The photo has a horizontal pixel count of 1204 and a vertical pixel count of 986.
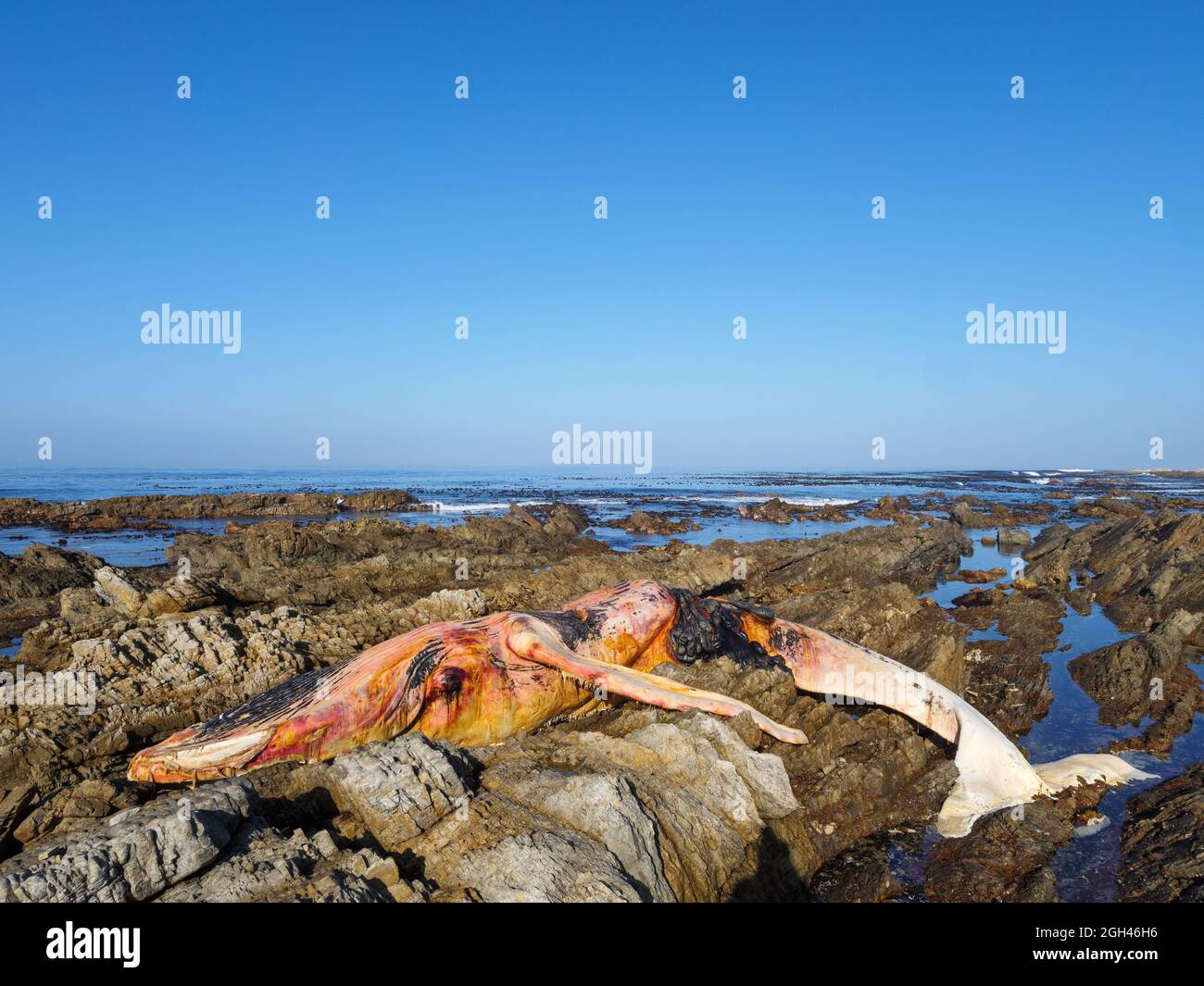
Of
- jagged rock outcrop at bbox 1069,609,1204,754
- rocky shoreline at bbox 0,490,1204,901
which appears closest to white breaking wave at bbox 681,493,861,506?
rocky shoreline at bbox 0,490,1204,901

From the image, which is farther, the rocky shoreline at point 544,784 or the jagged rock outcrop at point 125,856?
the rocky shoreline at point 544,784

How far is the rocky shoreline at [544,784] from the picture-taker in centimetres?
335

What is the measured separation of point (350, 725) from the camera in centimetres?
530

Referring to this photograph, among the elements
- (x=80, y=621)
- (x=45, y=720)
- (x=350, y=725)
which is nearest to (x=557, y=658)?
(x=350, y=725)

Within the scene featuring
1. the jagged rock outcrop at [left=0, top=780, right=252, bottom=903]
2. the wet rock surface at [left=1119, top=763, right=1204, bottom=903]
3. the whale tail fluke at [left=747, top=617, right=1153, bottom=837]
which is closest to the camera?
the jagged rock outcrop at [left=0, top=780, right=252, bottom=903]

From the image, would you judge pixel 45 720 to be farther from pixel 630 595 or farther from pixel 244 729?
pixel 630 595

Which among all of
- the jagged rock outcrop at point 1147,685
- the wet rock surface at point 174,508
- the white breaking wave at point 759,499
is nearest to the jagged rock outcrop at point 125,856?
the jagged rock outcrop at point 1147,685

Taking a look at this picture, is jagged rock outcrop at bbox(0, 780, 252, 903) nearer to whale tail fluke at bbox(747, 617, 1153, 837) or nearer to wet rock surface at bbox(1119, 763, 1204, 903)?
whale tail fluke at bbox(747, 617, 1153, 837)

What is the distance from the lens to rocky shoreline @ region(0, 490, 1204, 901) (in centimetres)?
335

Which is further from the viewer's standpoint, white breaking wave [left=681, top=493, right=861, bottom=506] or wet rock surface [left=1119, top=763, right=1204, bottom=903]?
white breaking wave [left=681, top=493, right=861, bottom=506]

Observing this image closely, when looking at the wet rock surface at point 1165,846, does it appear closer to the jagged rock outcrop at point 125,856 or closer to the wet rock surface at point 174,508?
the jagged rock outcrop at point 125,856

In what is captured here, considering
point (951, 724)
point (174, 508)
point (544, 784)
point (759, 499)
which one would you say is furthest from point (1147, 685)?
point (759, 499)

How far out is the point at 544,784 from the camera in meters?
4.28

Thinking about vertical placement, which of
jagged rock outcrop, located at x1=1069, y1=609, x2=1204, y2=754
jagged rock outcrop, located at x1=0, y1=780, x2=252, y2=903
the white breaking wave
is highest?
jagged rock outcrop, located at x1=0, y1=780, x2=252, y2=903
